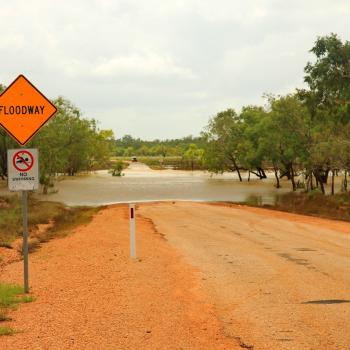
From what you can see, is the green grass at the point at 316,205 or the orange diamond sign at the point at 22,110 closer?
the orange diamond sign at the point at 22,110

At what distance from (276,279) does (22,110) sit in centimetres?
516

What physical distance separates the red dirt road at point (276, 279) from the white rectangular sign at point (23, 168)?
3336 mm

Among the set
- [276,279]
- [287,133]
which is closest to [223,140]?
[287,133]

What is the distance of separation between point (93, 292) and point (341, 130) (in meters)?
29.7

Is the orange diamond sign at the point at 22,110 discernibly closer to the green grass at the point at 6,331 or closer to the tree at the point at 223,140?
the green grass at the point at 6,331

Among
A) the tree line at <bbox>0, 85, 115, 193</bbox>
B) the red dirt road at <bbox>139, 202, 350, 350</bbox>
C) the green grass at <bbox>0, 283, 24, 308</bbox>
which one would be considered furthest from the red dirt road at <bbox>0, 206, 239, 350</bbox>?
the tree line at <bbox>0, 85, 115, 193</bbox>

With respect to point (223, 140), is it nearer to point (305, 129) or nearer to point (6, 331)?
point (305, 129)

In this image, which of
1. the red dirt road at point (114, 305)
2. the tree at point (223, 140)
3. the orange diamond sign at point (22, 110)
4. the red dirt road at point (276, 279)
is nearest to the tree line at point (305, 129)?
the tree at point (223, 140)

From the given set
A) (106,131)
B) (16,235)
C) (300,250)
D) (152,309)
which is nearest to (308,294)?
(152,309)

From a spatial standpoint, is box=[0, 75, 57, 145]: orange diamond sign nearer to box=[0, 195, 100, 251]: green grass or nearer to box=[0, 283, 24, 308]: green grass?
box=[0, 283, 24, 308]: green grass

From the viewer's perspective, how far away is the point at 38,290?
902cm

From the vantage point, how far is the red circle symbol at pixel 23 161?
335 inches

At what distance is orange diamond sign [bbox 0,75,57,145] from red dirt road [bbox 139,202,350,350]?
3.84 meters

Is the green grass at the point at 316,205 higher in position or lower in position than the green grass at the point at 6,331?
lower
